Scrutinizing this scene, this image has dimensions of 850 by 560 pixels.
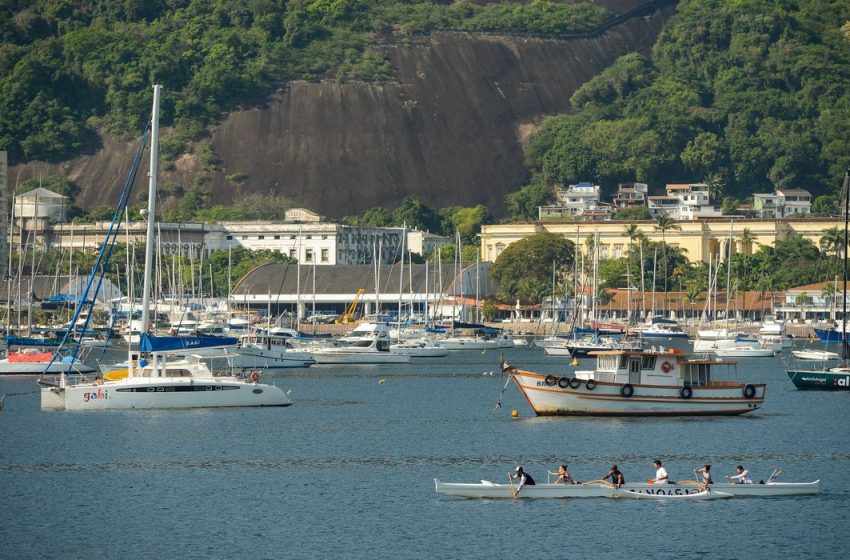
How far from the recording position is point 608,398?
2766 inches

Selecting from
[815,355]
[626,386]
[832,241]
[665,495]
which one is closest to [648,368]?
[626,386]

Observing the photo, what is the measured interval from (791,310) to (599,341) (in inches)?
1884

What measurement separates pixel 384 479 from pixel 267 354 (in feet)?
157

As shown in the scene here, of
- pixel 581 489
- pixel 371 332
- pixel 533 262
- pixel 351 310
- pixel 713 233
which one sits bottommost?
pixel 581 489

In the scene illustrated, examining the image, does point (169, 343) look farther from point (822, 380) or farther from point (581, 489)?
point (822, 380)

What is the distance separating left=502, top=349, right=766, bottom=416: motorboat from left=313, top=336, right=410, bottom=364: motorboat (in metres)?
40.5

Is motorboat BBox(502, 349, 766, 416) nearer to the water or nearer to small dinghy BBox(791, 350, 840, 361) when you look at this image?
the water

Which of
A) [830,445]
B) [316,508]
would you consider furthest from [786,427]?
[316,508]

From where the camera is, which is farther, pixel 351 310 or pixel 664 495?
pixel 351 310

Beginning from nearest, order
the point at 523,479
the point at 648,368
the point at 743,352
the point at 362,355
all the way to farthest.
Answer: the point at 523,479 < the point at 648,368 < the point at 362,355 < the point at 743,352

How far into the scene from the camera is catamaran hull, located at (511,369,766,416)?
230ft

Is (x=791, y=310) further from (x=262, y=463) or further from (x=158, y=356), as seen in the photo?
(x=262, y=463)

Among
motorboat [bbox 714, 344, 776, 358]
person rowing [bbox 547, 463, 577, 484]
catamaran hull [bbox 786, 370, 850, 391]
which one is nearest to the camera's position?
person rowing [bbox 547, 463, 577, 484]

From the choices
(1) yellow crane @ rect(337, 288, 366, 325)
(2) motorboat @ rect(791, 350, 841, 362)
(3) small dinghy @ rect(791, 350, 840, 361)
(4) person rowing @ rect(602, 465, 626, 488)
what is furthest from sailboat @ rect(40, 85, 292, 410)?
(1) yellow crane @ rect(337, 288, 366, 325)
